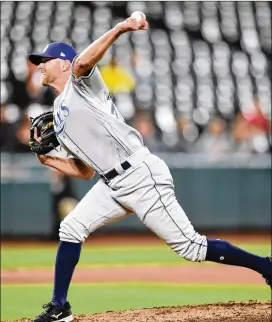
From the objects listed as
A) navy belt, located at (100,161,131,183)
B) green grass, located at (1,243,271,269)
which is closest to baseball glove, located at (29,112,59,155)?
navy belt, located at (100,161,131,183)

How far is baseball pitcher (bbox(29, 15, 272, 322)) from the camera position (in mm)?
4531

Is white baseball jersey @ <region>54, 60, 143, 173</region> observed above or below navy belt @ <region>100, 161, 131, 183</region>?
above

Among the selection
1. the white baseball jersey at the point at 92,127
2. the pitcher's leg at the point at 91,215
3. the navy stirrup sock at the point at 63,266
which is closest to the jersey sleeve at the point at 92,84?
the white baseball jersey at the point at 92,127

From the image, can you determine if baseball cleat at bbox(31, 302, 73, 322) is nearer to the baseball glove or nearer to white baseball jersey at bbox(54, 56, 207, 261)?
white baseball jersey at bbox(54, 56, 207, 261)

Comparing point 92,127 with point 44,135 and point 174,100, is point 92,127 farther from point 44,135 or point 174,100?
point 174,100

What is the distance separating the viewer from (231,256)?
4.70 meters

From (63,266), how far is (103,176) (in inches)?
22.5

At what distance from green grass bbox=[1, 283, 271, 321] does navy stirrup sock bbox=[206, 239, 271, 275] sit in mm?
1803

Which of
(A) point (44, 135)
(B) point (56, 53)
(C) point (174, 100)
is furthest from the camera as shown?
(C) point (174, 100)

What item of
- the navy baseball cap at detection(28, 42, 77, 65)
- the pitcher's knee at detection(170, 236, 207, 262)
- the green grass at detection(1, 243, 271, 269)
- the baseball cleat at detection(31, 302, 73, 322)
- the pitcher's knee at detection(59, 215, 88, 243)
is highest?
the navy baseball cap at detection(28, 42, 77, 65)

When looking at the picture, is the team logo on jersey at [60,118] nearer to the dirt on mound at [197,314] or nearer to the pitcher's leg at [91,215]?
the pitcher's leg at [91,215]

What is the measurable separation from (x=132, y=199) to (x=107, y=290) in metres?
3.15

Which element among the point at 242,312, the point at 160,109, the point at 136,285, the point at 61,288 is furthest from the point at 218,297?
the point at 160,109

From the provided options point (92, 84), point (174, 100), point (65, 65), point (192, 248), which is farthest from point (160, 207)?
point (174, 100)
